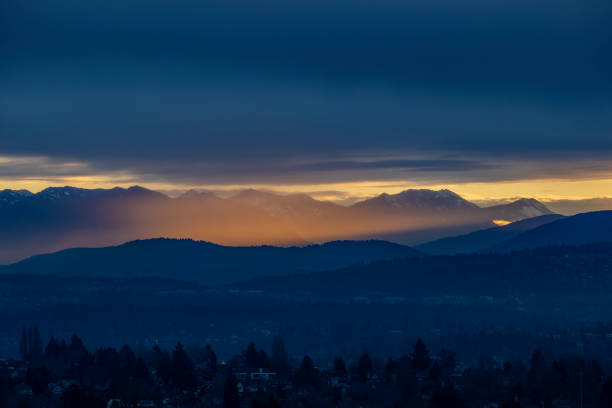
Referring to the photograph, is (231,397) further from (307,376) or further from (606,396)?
(606,396)

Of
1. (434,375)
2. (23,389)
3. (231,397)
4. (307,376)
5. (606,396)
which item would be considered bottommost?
(23,389)

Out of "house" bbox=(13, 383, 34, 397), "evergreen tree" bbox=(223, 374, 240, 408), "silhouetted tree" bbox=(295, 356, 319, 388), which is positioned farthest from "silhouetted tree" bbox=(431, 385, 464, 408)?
"house" bbox=(13, 383, 34, 397)

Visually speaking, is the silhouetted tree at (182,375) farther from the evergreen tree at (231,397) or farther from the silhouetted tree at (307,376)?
the evergreen tree at (231,397)

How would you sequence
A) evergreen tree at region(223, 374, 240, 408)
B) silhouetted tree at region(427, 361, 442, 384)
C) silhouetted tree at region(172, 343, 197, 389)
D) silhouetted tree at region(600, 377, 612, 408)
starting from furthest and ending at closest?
silhouetted tree at region(172, 343, 197, 389), silhouetted tree at region(427, 361, 442, 384), evergreen tree at region(223, 374, 240, 408), silhouetted tree at region(600, 377, 612, 408)

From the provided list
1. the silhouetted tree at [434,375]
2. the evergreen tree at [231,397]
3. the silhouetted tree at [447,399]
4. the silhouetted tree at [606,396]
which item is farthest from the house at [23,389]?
the silhouetted tree at [606,396]

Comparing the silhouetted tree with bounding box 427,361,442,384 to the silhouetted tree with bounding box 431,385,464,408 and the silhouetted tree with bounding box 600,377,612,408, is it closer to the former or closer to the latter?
the silhouetted tree with bounding box 431,385,464,408

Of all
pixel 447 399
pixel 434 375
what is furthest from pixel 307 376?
pixel 447 399

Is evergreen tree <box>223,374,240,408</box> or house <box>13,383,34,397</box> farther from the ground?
evergreen tree <box>223,374,240,408</box>

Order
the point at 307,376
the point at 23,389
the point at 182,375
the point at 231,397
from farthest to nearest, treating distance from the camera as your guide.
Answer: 1. the point at 182,375
2. the point at 307,376
3. the point at 23,389
4. the point at 231,397

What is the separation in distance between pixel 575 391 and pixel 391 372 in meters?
31.5

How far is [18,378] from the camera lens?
196 m

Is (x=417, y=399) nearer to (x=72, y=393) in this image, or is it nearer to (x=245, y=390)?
(x=245, y=390)

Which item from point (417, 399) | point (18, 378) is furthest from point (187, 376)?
point (417, 399)

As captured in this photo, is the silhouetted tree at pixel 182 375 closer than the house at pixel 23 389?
No
